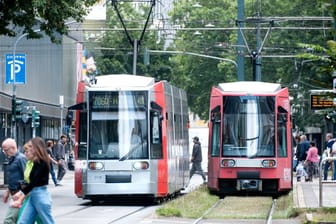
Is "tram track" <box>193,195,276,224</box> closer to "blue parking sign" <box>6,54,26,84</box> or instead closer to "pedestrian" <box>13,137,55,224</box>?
"pedestrian" <box>13,137,55,224</box>

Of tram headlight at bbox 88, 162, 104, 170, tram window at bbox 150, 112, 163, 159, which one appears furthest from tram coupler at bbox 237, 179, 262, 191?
tram headlight at bbox 88, 162, 104, 170

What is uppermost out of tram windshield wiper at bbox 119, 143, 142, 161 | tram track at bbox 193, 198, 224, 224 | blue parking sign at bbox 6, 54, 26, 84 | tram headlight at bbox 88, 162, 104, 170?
blue parking sign at bbox 6, 54, 26, 84

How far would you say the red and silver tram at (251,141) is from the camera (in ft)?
99.6

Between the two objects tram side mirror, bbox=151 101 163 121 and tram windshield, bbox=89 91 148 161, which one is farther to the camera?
tram side mirror, bbox=151 101 163 121

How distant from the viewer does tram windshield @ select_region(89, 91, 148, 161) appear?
26.9 metres

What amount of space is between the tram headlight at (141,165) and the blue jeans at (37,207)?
37.8 feet

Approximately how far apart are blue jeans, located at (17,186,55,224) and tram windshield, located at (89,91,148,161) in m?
11.5

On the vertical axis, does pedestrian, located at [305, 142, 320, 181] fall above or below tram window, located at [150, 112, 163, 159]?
below

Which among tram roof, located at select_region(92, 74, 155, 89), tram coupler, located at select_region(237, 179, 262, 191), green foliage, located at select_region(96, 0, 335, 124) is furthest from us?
green foliage, located at select_region(96, 0, 335, 124)

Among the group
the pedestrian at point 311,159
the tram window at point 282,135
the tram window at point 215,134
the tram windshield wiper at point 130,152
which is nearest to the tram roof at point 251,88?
the tram window at point 215,134

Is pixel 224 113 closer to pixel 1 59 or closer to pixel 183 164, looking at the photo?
pixel 183 164

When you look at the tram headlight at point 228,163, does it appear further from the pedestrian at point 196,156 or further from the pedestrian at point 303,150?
the pedestrian at point 303,150

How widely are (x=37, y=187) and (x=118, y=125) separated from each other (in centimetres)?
1192

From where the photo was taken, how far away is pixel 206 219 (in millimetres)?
22484
